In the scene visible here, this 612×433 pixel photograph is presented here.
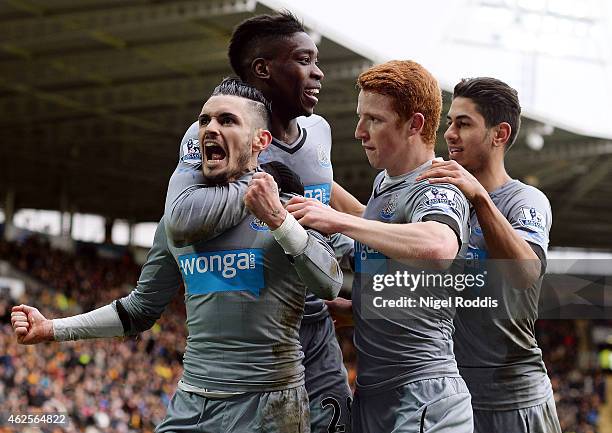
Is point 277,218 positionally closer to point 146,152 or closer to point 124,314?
point 124,314

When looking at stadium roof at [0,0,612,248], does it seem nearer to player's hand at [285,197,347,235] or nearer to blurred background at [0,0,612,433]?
blurred background at [0,0,612,433]

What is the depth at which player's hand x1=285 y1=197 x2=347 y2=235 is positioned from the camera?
10.1 ft

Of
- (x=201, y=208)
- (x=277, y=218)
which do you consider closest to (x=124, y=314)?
(x=201, y=208)

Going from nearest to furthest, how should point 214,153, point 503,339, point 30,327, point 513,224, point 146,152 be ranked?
point 214,153 → point 30,327 → point 513,224 → point 503,339 → point 146,152

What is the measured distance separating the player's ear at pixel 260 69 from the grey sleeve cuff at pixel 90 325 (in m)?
1.02

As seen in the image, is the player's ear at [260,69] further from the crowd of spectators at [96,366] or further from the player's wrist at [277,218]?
the crowd of spectators at [96,366]

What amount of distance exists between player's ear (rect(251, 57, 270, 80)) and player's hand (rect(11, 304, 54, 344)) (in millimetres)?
1189

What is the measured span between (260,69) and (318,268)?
3.35 feet

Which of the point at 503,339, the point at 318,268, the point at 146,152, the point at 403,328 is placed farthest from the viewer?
the point at 146,152

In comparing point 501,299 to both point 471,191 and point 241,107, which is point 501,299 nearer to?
point 471,191

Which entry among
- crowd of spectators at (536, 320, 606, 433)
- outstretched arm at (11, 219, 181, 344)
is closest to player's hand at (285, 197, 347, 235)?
outstretched arm at (11, 219, 181, 344)

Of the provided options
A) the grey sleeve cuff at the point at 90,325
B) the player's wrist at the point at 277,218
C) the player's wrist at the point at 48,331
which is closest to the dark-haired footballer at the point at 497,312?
the player's wrist at the point at 277,218

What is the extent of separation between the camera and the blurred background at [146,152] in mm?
16359

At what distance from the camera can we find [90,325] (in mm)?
3691
